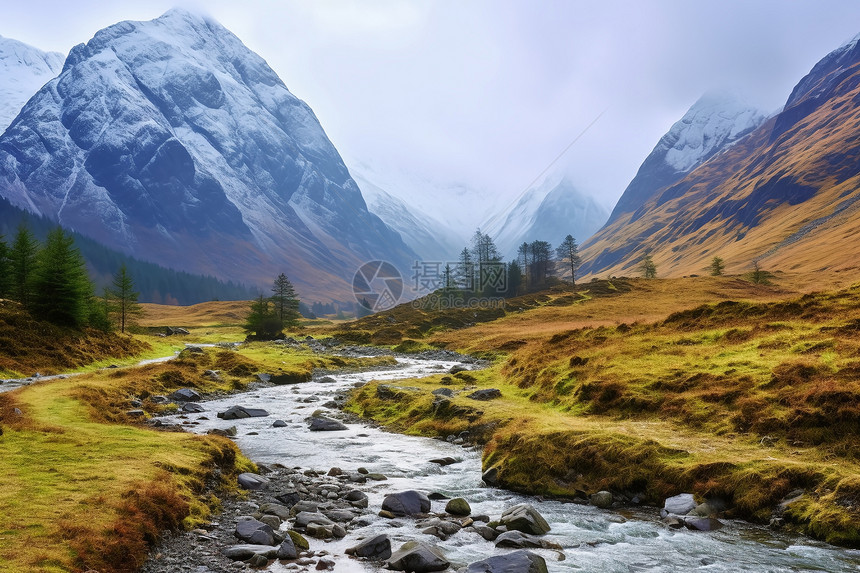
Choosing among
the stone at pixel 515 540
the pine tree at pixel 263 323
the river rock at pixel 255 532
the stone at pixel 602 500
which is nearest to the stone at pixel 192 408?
the river rock at pixel 255 532

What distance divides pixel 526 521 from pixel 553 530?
44.7 inches

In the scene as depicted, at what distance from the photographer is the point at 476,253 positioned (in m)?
178

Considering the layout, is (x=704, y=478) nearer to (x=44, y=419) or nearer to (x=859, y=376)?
(x=859, y=376)

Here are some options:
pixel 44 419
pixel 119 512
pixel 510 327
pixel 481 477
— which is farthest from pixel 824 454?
pixel 510 327

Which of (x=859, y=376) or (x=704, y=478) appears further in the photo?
(x=859, y=376)

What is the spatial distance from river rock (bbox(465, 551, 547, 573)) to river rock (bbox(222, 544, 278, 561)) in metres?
5.27

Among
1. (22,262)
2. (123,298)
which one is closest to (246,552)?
(22,262)

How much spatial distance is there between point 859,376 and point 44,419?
119 feet

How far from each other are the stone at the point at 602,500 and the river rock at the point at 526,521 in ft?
10.1

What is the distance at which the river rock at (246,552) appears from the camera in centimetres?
1317

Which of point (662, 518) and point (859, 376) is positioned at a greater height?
point (859, 376)

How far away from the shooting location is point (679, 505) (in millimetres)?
16922

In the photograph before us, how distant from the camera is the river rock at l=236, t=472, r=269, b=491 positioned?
63.8 ft

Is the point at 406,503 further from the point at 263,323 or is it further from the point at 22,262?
the point at 263,323
